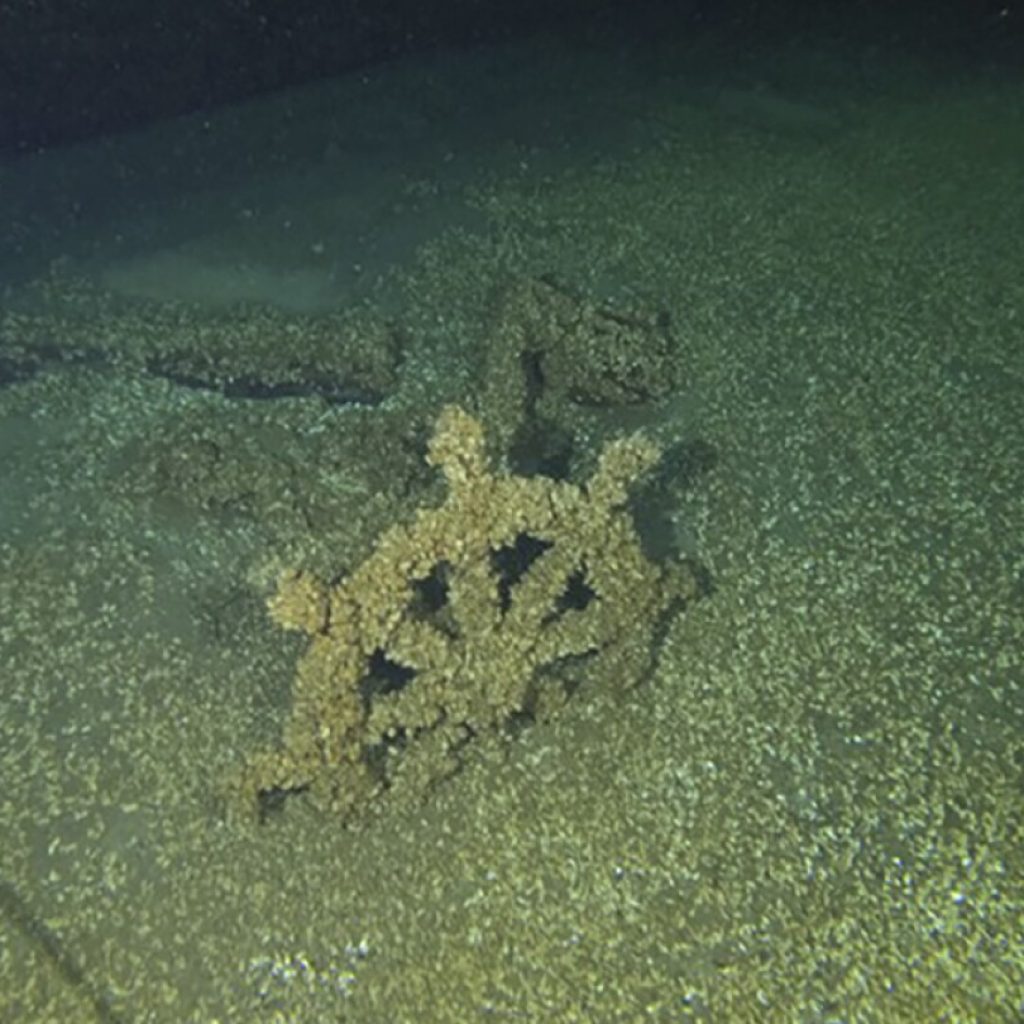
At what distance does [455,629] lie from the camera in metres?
4.56

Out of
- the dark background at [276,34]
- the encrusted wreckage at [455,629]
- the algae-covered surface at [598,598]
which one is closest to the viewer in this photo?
the algae-covered surface at [598,598]

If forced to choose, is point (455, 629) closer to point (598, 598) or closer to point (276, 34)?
point (598, 598)

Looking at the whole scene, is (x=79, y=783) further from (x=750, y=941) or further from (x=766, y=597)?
(x=766, y=597)

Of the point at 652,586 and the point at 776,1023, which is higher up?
the point at 652,586

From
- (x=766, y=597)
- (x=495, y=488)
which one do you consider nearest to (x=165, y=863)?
(x=495, y=488)

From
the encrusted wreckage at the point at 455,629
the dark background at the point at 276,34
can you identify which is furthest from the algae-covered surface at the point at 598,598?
the dark background at the point at 276,34

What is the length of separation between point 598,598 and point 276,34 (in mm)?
6781

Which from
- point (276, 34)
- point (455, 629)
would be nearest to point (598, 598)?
point (455, 629)

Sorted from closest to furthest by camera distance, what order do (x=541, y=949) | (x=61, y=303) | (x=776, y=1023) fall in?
(x=776, y=1023) → (x=541, y=949) → (x=61, y=303)

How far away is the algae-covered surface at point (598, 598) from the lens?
12.1 ft

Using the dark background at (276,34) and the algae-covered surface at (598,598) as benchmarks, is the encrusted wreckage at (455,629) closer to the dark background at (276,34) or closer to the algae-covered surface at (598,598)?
the algae-covered surface at (598,598)

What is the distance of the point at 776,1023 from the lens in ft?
11.3

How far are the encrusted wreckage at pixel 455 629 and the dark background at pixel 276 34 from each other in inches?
242

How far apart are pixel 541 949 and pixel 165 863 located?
1.50 metres
